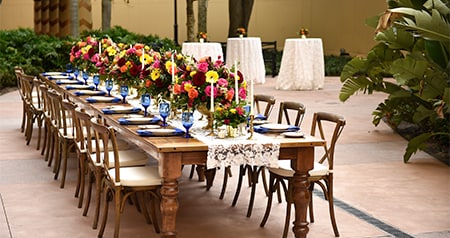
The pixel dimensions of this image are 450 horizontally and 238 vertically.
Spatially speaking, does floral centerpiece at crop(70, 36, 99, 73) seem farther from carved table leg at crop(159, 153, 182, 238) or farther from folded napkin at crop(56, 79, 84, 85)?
carved table leg at crop(159, 153, 182, 238)

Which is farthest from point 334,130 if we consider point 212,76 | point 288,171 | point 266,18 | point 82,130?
point 266,18

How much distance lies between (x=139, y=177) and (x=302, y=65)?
1167cm

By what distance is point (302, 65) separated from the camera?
17094 mm

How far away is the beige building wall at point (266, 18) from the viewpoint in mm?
27062

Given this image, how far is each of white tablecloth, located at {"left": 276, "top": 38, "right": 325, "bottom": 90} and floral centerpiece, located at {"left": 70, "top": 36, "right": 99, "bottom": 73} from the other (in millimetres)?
7040

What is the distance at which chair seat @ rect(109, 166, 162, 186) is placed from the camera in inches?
224

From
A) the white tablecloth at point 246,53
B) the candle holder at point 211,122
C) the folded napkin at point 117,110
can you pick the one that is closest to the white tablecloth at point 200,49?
the white tablecloth at point 246,53

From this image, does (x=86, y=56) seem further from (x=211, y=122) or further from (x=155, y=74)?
(x=211, y=122)

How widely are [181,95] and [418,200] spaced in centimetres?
252

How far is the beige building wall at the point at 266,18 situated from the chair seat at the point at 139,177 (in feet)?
67.8

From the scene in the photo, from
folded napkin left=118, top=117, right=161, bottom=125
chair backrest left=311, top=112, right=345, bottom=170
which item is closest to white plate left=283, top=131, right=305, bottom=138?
chair backrest left=311, top=112, right=345, bottom=170

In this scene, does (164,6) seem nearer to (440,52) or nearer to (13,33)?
(13,33)

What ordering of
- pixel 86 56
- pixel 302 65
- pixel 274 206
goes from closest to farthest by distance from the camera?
pixel 274 206 < pixel 86 56 < pixel 302 65

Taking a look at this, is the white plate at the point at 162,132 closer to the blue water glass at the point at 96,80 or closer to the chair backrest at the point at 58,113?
the chair backrest at the point at 58,113
